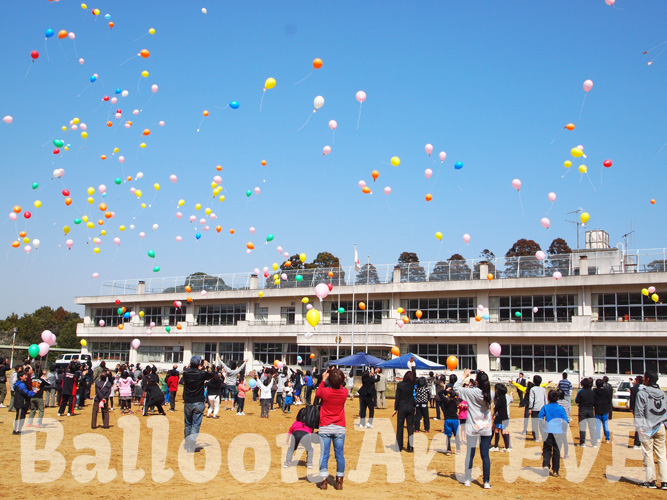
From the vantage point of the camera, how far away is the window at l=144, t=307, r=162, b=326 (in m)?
53.4

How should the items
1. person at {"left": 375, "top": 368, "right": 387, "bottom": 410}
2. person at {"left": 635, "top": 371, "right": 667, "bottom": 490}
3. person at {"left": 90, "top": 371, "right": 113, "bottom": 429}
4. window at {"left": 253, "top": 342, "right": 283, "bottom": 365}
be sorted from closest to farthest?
person at {"left": 635, "top": 371, "right": 667, "bottom": 490}, person at {"left": 90, "top": 371, "right": 113, "bottom": 429}, person at {"left": 375, "top": 368, "right": 387, "bottom": 410}, window at {"left": 253, "top": 342, "right": 283, "bottom": 365}

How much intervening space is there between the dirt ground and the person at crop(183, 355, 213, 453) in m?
0.35

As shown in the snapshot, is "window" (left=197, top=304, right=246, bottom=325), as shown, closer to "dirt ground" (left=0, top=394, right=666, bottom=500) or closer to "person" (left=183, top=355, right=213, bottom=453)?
"dirt ground" (left=0, top=394, right=666, bottom=500)

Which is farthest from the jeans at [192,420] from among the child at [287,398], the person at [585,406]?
the child at [287,398]

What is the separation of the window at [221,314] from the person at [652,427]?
40860 millimetres

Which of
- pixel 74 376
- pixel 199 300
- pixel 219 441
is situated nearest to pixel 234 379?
pixel 74 376

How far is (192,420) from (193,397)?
469 mm

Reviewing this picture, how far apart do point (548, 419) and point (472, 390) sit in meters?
2.12

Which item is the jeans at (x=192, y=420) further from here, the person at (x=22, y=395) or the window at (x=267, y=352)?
the window at (x=267, y=352)

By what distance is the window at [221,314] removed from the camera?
Result: 4909 centimetres

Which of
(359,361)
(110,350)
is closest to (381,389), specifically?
(359,361)

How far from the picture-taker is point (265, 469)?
Result: 10195mm

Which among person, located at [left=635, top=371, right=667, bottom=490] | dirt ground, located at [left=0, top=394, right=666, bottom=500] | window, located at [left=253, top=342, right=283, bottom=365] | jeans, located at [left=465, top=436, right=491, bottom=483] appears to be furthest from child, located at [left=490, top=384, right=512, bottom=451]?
window, located at [left=253, top=342, right=283, bottom=365]

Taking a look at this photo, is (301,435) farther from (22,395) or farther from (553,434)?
(22,395)
